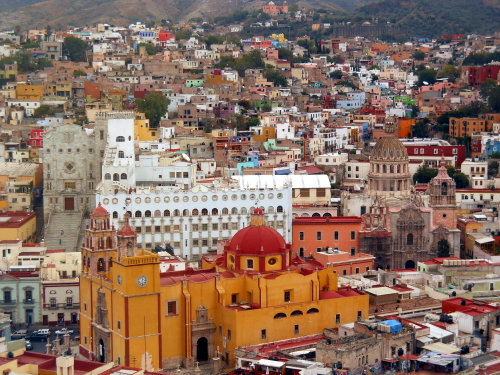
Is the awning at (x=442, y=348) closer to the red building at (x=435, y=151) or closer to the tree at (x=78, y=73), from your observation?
the red building at (x=435, y=151)

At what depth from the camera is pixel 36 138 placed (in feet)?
399

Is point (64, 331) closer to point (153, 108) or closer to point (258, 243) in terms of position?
point (258, 243)

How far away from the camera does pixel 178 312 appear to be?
230ft

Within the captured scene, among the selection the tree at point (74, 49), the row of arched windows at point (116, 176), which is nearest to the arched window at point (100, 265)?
the row of arched windows at point (116, 176)

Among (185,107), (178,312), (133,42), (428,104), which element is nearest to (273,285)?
(178,312)

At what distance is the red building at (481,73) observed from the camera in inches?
6875

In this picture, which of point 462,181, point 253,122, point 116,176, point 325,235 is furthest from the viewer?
point 253,122

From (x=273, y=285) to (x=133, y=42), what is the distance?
127 m

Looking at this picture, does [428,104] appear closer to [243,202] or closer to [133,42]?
[133,42]

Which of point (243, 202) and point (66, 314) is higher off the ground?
point (243, 202)

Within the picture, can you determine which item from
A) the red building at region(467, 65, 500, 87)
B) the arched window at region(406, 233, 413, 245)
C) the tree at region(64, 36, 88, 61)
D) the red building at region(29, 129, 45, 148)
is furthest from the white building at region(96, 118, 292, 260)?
the red building at region(467, 65, 500, 87)

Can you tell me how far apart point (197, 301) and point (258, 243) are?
Answer: 554cm

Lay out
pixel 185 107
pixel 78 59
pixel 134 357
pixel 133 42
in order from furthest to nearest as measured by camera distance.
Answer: pixel 133 42
pixel 78 59
pixel 185 107
pixel 134 357

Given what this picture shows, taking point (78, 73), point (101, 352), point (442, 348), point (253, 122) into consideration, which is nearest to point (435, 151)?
point (253, 122)
